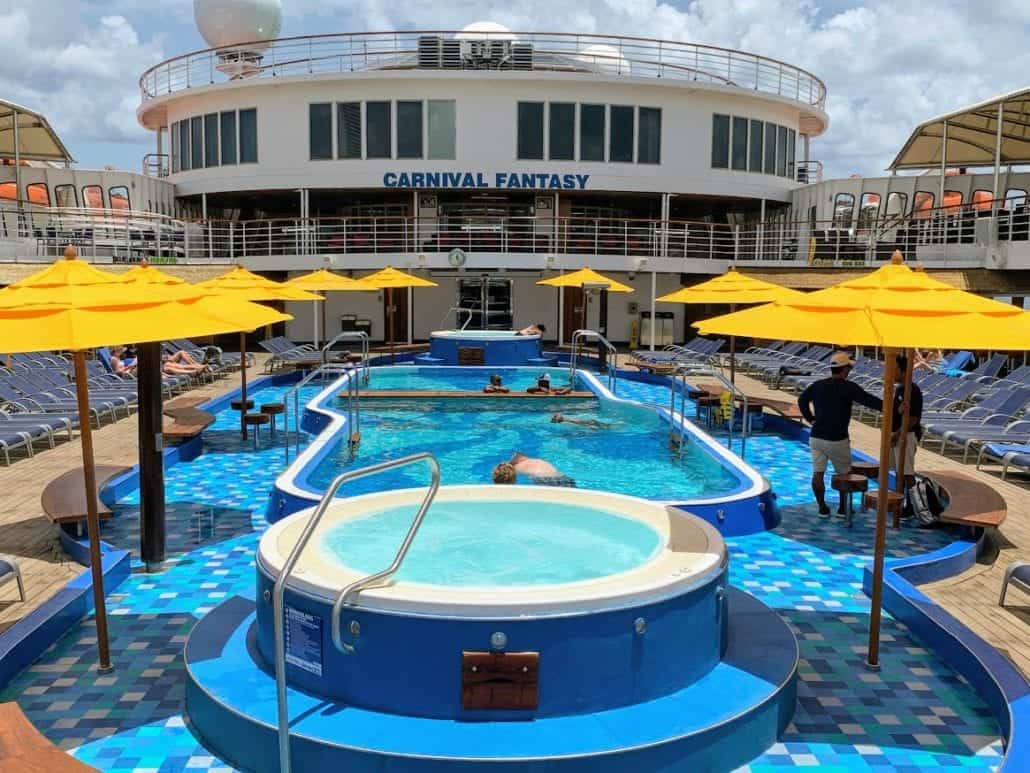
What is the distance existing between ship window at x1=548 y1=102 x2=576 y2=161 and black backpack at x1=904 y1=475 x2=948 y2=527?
19.5 meters

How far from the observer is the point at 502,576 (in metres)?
5.91

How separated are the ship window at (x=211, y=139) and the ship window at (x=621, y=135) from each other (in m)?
11.8

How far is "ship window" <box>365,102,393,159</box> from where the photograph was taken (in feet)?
86.2

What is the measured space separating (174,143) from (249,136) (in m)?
3.72

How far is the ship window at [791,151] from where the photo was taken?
29.9 metres

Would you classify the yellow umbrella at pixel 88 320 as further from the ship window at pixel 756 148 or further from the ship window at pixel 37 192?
the ship window at pixel 756 148

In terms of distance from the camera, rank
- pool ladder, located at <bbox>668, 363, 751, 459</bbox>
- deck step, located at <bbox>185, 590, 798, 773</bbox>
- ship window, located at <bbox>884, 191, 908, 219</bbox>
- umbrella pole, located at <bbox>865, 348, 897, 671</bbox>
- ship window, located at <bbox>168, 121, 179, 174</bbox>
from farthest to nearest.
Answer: ship window, located at <bbox>168, 121, 179, 174</bbox>, ship window, located at <bbox>884, 191, 908, 219</bbox>, pool ladder, located at <bbox>668, 363, 751, 459</bbox>, umbrella pole, located at <bbox>865, 348, 897, 671</bbox>, deck step, located at <bbox>185, 590, 798, 773</bbox>

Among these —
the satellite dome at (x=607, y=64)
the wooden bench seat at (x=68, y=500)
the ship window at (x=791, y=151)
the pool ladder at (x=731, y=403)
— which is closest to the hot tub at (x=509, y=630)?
the wooden bench seat at (x=68, y=500)

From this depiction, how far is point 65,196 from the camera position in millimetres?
26594

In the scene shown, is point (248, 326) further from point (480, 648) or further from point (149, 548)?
point (480, 648)

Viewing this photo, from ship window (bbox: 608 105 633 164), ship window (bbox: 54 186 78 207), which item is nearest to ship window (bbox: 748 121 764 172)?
ship window (bbox: 608 105 633 164)

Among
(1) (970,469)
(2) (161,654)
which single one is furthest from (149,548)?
(1) (970,469)

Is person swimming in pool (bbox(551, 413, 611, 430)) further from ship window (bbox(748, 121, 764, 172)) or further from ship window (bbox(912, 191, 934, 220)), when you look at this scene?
ship window (bbox(748, 121, 764, 172))

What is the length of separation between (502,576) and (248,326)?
259cm
